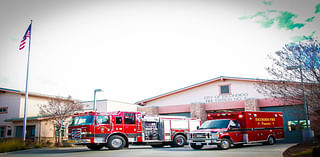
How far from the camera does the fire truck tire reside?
19.4m

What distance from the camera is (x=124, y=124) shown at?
20.3 meters

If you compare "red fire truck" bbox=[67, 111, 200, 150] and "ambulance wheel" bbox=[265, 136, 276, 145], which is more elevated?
"red fire truck" bbox=[67, 111, 200, 150]

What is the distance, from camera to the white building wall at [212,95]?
98.6 ft

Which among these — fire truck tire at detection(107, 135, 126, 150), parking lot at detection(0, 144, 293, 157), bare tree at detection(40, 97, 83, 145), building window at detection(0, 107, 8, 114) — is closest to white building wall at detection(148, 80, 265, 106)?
bare tree at detection(40, 97, 83, 145)

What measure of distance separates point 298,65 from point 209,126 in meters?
6.54

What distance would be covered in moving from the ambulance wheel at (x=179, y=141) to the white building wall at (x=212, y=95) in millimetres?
9385

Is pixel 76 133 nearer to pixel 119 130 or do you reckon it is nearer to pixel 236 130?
pixel 119 130

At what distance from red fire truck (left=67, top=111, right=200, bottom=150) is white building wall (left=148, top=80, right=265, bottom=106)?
32.8 ft

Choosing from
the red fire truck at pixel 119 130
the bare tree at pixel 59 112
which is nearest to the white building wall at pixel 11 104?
the bare tree at pixel 59 112

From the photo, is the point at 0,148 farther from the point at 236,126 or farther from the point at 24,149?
the point at 236,126

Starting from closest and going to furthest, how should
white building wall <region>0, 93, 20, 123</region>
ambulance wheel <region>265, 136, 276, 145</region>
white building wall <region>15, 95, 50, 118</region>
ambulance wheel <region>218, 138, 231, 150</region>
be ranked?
1. ambulance wheel <region>218, 138, 231, 150</region>
2. ambulance wheel <region>265, 136, 276, 145</region>
3. white building wall <region>0, 93, 20, 123</region>
4. white building wall <region>15, 95, 50, 118</region>

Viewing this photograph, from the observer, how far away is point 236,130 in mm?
18875

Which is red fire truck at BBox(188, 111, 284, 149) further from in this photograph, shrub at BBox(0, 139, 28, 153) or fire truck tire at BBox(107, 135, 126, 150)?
shrub at BBox(0, 139, 28, 153)

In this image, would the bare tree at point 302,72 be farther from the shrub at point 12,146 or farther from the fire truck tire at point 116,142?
the shrub at point 12,146
